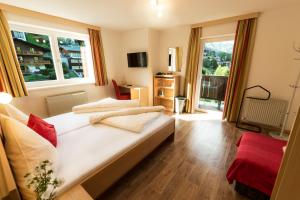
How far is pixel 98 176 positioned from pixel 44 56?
3.13 meters

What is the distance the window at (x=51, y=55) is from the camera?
2.82 m

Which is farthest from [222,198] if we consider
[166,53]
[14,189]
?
[166,53]

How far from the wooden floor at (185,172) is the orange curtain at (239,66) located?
711mm

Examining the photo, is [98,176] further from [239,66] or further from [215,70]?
[215,70]

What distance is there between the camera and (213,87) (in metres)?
3.90

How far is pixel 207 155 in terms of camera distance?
7.04 ft

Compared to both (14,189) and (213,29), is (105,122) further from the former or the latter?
(213,29)

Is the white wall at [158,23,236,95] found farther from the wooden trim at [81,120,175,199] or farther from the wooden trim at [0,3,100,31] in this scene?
the wooden trim at [81,120,175,199]

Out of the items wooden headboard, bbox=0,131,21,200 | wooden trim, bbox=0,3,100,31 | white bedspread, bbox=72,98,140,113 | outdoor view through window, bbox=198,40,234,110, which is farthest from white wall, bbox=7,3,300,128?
wooden headboard, bbox=0,131,21,200

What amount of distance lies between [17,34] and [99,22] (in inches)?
64.8

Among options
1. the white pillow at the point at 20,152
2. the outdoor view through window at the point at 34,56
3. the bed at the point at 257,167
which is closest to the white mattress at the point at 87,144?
the white pillow at the point at 20,152

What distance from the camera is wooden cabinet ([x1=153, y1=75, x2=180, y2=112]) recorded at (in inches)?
157

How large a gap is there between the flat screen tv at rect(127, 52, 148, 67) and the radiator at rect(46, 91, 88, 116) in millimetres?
1646

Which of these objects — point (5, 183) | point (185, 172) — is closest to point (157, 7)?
point (185, 172)
